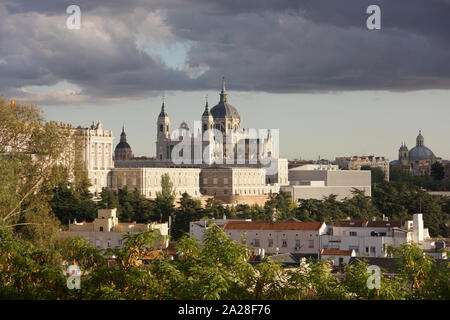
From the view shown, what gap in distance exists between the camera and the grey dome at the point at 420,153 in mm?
190875

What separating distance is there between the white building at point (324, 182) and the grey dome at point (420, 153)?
2494 inches

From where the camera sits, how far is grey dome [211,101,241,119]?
446 ft

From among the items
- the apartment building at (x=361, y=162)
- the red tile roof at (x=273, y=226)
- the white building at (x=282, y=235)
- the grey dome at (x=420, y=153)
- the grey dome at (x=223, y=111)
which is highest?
the grey dome at (x=223, y=111)

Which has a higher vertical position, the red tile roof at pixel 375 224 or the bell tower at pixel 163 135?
the bell tower at pixel 163 135

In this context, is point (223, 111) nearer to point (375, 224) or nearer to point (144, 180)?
point (144, 180)

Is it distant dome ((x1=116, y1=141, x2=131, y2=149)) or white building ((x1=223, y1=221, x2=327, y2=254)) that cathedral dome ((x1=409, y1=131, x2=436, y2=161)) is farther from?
white building ((x1=223, y1=221, x2=327, y2=254))

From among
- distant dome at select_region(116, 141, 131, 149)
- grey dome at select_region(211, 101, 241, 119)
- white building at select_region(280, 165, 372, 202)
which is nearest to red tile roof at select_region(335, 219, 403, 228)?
white building at select_region(280, 165, 372, 202)

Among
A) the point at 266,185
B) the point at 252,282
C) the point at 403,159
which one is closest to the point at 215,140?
the point at 266,185

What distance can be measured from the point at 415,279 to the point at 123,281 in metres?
6.14

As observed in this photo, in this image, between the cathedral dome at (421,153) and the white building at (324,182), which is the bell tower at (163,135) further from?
the cathedral dome at (421,153)

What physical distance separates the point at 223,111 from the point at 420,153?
68.1 m

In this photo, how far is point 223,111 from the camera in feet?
447

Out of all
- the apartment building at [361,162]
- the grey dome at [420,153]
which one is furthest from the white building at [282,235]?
the grey dome at [420,153]
